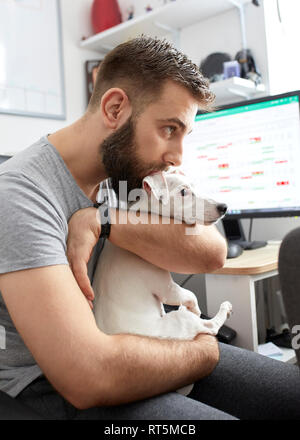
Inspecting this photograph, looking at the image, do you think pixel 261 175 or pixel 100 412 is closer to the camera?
pixel 100 412

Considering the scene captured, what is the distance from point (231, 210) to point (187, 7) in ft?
3.21

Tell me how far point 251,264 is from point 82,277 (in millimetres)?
569

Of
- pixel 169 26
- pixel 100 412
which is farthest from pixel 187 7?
pixel 100 412

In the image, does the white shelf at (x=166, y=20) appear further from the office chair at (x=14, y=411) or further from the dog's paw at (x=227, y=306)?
the office chair at (x=14, y=411)

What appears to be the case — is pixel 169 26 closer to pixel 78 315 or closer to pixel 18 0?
pixel 18 0

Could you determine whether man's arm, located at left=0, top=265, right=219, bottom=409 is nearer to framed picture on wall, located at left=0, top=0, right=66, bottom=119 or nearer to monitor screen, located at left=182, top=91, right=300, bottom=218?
monitor screen, located at left=182, top=91, right=300, bottom=218

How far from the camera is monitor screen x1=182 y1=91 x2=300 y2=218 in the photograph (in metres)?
1.35

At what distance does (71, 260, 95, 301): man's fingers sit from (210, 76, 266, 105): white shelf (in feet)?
3.65

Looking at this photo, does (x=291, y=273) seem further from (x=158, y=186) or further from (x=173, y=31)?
(x=173, y=31)

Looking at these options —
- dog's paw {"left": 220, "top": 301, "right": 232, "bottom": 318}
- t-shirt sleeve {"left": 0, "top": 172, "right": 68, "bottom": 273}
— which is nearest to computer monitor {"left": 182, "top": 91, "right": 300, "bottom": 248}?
dog's paw {"left": 220, "top": 301, "right": 232, "bottom": 318}

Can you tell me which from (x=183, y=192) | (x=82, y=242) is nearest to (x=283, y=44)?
(x=183, y=192)

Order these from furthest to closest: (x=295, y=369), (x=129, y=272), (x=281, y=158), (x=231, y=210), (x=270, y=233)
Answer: (x=270, y=233) → (x=231, y=210) → (x=281, y=158) → (x=129, y=272) → (x=295, y=369)

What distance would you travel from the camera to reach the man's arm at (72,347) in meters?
0.64

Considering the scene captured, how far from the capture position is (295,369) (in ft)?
2.90
